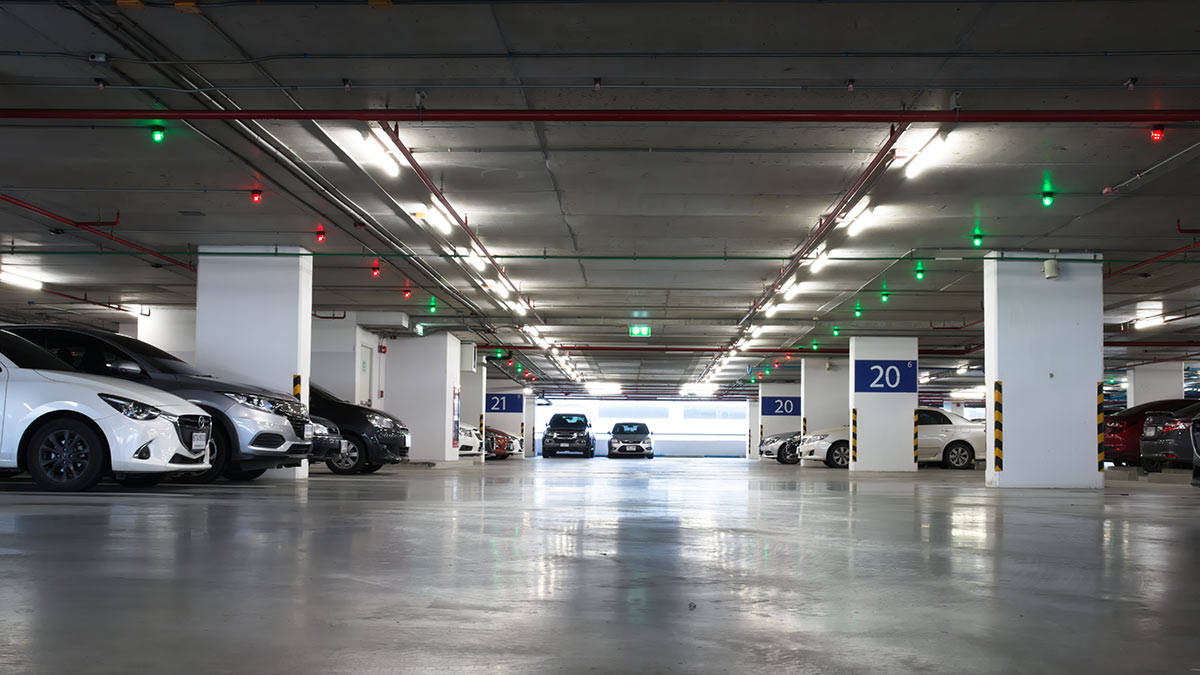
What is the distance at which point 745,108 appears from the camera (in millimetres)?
8609

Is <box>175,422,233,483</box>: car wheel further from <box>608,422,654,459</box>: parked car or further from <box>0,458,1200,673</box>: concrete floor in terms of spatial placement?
<box>608,422,654,459</box>: parked car

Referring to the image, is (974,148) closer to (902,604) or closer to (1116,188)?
(1116,188)

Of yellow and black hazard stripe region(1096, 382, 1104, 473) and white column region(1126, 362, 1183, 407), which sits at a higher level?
white column region(1126, 362, 1183, 407)

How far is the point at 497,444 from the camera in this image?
108ft

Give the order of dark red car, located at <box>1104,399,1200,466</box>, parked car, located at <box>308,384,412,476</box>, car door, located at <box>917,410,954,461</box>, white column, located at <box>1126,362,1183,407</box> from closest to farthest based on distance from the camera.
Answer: parked car, located at <box>308,384,412,476</box> < dark red car, located at <box>1104,399,1200,466</box> < car door, located at <box>917,410,954,461</box> < white column, located at <box>1126,362,1183,407</box>

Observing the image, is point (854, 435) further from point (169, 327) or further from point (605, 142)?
point (605, 142)

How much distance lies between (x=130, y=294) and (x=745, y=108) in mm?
16407

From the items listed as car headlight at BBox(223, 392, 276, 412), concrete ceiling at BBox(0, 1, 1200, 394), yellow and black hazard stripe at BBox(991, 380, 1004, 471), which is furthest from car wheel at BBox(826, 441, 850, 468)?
car headlight at BBox(223, 392, 276, 412)

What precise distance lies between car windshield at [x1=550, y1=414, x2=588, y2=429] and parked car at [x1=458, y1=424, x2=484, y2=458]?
724 cm

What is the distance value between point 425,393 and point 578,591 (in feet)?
69.8

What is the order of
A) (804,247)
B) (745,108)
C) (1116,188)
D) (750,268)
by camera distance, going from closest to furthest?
(745,108) → (1116,188) → (804,247) → (750,268)

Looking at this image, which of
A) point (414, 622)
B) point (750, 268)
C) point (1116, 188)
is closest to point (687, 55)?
point (414, 622)

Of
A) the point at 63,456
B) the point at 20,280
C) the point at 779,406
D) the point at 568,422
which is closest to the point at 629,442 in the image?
the point at 568,422

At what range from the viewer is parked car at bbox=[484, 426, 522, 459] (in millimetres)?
32281
